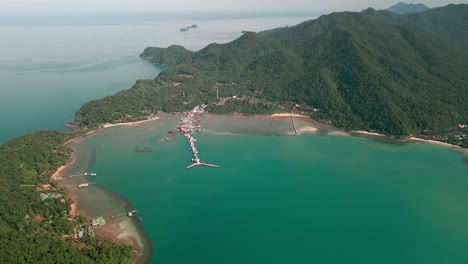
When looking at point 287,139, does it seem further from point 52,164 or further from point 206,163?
point 52,164

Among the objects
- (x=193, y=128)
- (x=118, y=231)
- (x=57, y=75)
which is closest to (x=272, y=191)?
(x=118, y=231)

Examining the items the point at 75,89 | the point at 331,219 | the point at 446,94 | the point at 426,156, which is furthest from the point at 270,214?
the point at 75,89

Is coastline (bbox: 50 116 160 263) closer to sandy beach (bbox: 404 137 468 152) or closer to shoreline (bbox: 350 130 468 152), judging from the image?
shoreline (bbox: 350 130 468 152)

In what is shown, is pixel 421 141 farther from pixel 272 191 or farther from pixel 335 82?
pixel 272 191

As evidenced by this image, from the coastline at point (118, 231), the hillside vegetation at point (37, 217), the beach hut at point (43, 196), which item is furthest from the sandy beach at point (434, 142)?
the beach hut at point (43, 196)

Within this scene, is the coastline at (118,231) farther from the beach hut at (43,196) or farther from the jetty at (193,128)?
the jetty at (193,128)
